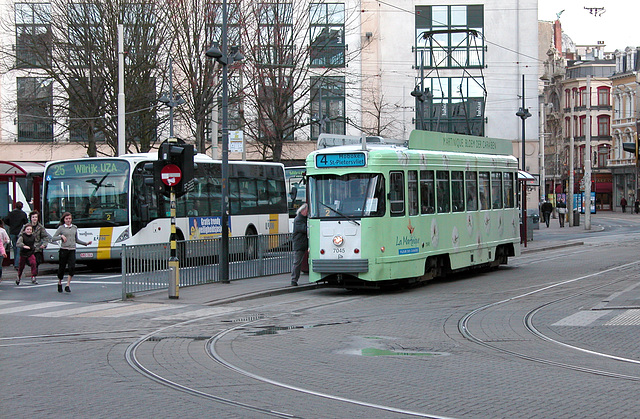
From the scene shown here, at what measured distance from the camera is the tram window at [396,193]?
57.9 feet

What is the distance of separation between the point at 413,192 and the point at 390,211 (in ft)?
3.59

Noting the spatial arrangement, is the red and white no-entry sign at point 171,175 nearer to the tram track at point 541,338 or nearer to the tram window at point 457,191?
the tram track at point 541,338

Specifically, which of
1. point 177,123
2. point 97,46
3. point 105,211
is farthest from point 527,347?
point 177,123

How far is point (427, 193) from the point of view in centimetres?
1909

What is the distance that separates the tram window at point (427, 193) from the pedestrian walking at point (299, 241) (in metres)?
2.68

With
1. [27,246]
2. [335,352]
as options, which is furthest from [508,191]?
[335,352]

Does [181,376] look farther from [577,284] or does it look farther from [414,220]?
[577,284]

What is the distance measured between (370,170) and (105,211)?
9751mm

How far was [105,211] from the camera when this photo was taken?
2400cm

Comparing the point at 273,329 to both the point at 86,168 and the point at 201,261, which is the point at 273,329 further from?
the point at 86,168

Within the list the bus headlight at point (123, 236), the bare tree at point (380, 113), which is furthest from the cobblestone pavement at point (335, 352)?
the bare tree at point (380, 113)

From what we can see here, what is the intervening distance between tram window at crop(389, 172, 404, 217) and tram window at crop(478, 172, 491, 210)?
463 cm

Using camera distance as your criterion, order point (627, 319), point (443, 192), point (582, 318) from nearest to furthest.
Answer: point (627, 319), point (582, 318), point (443, 192)

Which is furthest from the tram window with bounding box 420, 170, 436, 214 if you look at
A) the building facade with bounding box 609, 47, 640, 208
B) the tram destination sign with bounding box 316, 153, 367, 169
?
the building facade with bounding box 609, 47, 640, 208
